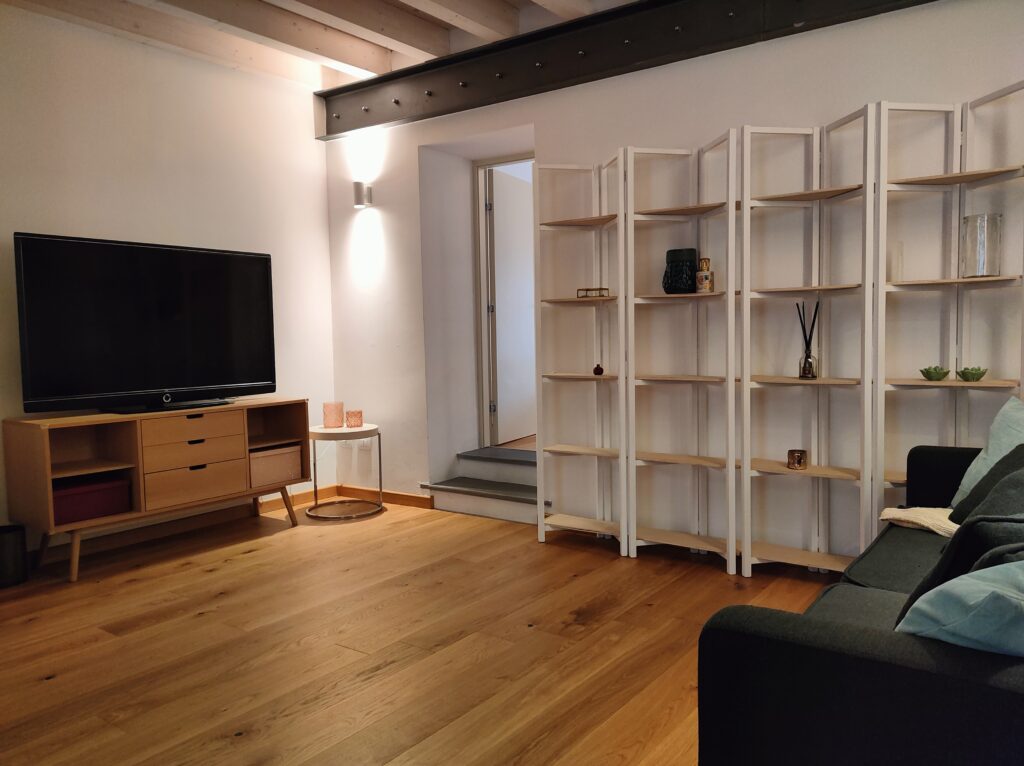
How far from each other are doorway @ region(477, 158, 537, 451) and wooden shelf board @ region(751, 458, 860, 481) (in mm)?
2274

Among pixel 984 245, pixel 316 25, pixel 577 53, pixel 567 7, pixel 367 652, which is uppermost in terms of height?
pixel 316 25

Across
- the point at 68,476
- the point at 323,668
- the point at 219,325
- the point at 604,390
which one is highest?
the point at 219,325

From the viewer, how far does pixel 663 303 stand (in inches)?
151

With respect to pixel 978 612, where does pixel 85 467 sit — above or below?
below

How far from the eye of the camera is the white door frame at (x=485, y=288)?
5270mm

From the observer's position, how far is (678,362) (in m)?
3.83

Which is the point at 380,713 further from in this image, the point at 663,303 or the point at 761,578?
the point at 663,303

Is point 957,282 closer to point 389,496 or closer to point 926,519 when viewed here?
point 926,519

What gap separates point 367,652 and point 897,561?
1.77 metres

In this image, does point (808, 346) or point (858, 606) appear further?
point (808, 346)

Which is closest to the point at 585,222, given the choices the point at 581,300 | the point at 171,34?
the point at 581,300

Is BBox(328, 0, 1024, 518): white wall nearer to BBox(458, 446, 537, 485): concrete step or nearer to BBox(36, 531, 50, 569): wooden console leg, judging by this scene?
BBox(458, 446, 537, 485): concrete step

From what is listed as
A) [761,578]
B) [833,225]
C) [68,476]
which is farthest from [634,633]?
[68,476]

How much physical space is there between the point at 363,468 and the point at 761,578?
2863 mm
